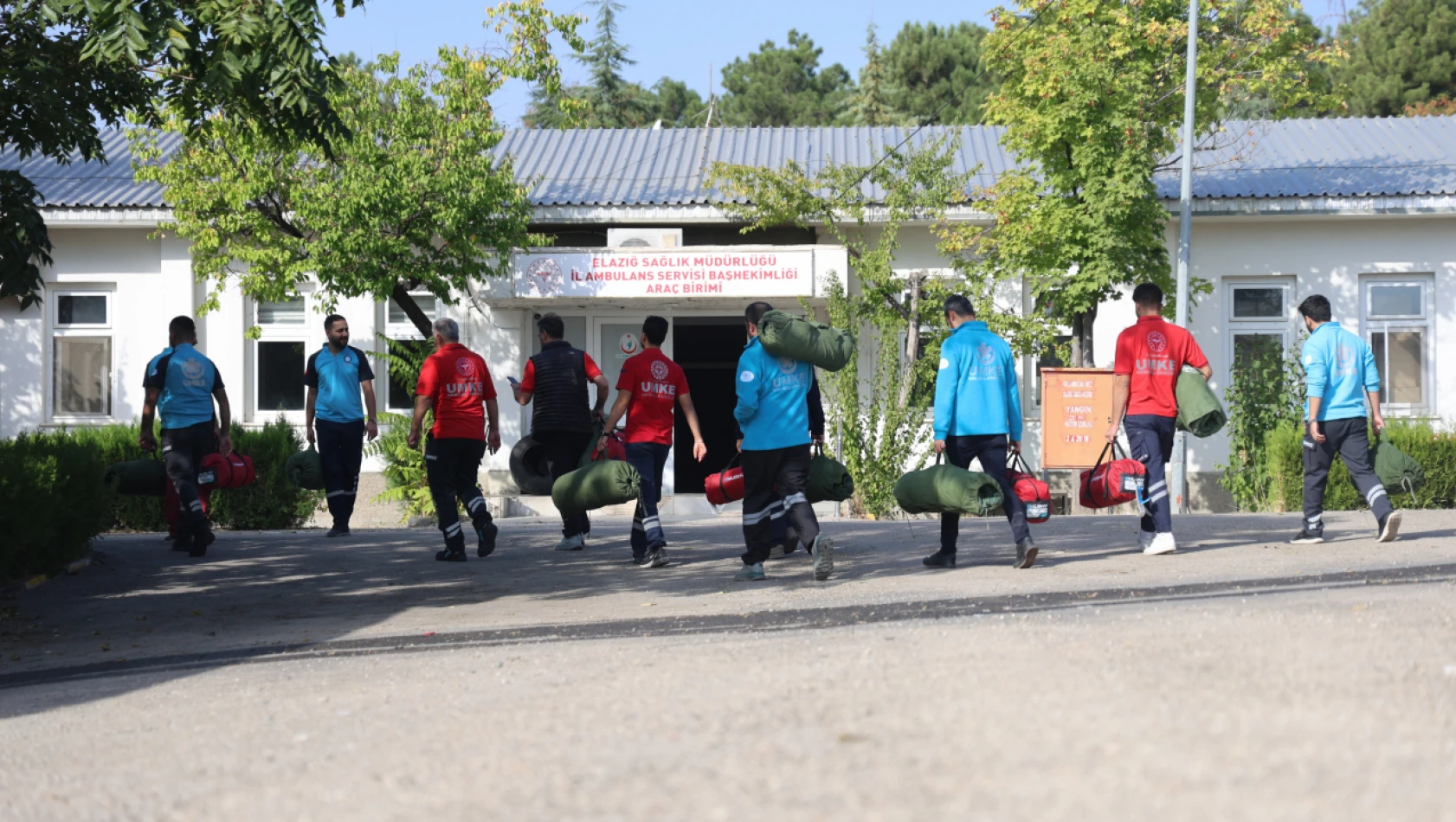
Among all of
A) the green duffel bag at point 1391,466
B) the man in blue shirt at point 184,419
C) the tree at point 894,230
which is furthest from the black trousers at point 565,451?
the tree at point 894,230

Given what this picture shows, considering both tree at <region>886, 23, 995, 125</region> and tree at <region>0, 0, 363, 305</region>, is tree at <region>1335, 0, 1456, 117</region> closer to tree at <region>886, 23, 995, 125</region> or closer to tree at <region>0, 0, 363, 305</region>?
tree at <region>886, 23, 995, 125</region>

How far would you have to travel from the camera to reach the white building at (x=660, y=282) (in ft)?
63.0

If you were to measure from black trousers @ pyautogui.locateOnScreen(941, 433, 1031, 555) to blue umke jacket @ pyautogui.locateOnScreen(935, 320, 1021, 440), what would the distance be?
0.06 m

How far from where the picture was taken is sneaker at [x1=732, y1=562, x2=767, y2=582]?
9453mm

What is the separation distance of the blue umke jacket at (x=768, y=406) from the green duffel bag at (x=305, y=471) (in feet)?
15.5

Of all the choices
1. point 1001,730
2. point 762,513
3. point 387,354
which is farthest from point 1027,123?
point 1001,730

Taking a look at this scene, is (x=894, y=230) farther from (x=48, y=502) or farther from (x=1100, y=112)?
(x=48, y=502)

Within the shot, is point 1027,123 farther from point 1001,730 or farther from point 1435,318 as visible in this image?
point 1001,730

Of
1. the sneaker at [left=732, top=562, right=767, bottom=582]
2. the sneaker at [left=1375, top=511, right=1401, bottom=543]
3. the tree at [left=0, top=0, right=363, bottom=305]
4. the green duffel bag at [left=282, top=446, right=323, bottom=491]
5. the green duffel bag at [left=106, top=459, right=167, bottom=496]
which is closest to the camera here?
the tree at [left=0, top=0, right=363, bottom=305]

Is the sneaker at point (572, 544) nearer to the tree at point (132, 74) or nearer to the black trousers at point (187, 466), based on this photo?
the black trousers at point (187, 466)

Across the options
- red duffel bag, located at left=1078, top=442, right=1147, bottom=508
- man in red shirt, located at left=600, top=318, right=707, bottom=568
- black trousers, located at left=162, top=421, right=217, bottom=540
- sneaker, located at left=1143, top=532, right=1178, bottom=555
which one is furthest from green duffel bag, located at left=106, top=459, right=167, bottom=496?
sneaker, located at left=1143, top=532, right=1178, bottom=555

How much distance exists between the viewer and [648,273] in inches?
754

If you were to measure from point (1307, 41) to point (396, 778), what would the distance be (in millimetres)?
17618

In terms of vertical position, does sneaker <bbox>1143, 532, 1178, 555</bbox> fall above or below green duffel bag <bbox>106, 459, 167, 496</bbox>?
below
